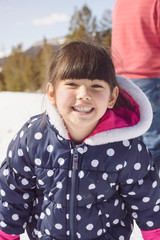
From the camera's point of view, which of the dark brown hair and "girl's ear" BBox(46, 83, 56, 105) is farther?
"girl's ear" BBox(46, 83, 56, 105)

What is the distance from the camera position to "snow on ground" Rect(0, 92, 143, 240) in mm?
3955

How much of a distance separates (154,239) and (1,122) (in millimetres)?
3598

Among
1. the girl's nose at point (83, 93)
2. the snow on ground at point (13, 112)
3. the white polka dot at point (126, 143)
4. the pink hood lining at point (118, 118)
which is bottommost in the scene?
the snow on ground at point (13, 112)

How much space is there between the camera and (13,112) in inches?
193

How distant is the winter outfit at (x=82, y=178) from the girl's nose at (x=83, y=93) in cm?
19

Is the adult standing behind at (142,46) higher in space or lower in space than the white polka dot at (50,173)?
higher

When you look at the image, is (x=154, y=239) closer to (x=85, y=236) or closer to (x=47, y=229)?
(x=85, y=236)

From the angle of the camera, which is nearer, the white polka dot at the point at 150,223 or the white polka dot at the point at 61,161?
the white polka dot at the point at 61,161

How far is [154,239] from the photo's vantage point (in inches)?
53.9

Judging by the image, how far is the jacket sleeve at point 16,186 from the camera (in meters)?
1.27

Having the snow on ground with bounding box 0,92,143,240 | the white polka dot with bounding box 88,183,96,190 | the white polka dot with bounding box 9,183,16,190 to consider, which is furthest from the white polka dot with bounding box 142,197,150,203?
the snow on ground with bounding box 0,92,143,240

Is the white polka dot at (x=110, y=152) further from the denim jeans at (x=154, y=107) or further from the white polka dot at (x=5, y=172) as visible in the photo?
the denim jeans at (x=154, y=107)

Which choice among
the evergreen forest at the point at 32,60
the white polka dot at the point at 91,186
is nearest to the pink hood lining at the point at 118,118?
the white polka dot at the point at 91,186

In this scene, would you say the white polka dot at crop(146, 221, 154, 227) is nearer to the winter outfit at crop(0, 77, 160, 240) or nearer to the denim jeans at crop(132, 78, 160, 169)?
the winter outfit at crop(0, 77, 160, 240)
